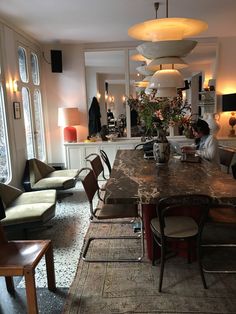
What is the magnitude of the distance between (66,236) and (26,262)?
1393mm

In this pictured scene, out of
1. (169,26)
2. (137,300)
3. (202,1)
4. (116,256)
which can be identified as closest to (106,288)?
(137,300)

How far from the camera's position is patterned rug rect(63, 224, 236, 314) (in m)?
2.03

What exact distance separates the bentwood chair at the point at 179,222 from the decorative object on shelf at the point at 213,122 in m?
3.16

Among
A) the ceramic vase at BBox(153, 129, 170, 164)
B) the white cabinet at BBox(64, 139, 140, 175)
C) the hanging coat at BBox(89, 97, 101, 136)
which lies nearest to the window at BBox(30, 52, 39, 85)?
the hanging coat at BBox(89, 97, 101, 136)

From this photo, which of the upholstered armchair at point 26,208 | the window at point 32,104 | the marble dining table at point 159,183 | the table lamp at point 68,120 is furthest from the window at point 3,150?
the marble dining table at point 159,183

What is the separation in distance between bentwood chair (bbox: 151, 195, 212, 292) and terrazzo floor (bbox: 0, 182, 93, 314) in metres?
0.84

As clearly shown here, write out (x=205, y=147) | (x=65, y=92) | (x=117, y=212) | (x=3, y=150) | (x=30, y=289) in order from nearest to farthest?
(x=30, y=289)
(x=117, y=212)
(x=205, y=147)
(x=3, y=150)
(x=65, y=92)

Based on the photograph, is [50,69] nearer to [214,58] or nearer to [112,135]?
[112,135]

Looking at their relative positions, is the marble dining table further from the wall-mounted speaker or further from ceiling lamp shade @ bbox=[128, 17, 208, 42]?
the wall-mounted speaker

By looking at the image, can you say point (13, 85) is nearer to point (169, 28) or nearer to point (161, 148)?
point (161, 148)

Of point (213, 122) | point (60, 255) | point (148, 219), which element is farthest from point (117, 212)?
point (213, 122)

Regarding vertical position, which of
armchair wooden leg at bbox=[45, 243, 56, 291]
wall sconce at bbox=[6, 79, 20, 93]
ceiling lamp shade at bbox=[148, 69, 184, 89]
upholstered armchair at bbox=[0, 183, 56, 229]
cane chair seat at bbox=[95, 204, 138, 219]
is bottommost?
armchair wooden leg at bbox=[45, 243, 56, 291]

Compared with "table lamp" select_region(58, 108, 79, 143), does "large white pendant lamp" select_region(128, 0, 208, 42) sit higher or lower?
higher

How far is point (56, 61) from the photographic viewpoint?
18.3 ft
